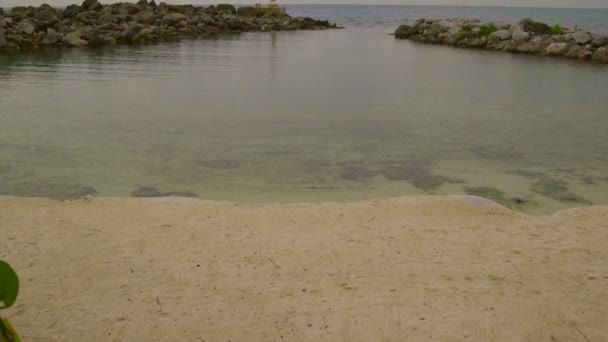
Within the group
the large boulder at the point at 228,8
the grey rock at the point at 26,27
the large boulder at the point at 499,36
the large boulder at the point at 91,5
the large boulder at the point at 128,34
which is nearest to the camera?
the grey rock at the point at 26,27

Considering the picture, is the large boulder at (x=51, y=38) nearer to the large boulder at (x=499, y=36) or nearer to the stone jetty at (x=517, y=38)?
the stone jetty at (x=517, y=38)

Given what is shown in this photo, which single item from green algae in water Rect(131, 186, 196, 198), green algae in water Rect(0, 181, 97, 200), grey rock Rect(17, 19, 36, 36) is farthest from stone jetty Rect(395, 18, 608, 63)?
grey rock Rect(17, 19, 36, 36)

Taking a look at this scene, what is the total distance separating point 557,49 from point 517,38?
354cm

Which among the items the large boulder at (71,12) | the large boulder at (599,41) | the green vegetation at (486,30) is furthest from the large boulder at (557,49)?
the large boulder at (71,12)

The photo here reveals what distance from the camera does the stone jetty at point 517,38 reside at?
26.2 m

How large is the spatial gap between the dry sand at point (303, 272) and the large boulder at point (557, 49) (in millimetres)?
23499

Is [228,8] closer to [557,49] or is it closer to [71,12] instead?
[71,12]

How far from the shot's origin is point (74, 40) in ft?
91.6

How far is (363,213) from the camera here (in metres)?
5.97

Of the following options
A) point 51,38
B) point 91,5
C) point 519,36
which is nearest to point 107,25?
Result: point 51,38

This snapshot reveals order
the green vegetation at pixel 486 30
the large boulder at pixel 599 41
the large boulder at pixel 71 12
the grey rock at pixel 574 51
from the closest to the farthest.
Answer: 1. the grey rock at pixel 574 51
2. the large boulder at pixel 599 41
3. the green vegetation at pixel 486 30
4. the large boulder at pixel 71 12

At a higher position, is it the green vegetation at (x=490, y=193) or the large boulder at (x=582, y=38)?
the large boulder at (x=582, y=38)

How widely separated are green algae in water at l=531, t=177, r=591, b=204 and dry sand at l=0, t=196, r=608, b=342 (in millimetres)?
926

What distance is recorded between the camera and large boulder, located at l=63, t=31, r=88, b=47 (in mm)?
27766
